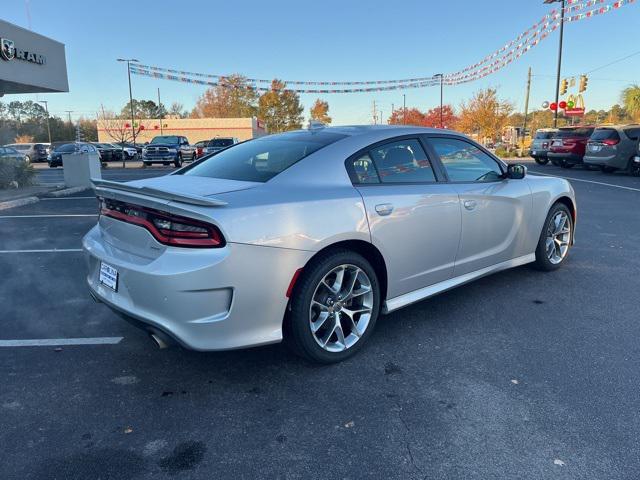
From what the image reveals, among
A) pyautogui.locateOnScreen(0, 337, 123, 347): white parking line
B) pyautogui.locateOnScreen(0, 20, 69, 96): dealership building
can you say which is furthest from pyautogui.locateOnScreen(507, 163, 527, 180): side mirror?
pyautogui.locateOnScreen(0, 20, 69, 96): dealership building

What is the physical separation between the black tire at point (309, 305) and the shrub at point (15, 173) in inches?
548

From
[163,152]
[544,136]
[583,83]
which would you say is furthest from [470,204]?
[583,83]

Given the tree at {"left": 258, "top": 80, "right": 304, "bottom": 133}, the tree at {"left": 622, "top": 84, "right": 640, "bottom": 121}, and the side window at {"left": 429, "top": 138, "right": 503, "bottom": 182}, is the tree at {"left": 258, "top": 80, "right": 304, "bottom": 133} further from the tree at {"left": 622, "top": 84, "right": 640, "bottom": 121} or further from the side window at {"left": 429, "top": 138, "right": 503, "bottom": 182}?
the side window at {"left": 429, "top": 138, "right": 503, "bottom": 182}

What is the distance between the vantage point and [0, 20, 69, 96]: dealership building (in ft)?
44.7

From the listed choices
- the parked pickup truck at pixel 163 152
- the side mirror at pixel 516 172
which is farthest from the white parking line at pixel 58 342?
the parked pickup truck at pixel 163 152

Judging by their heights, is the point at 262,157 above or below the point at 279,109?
below

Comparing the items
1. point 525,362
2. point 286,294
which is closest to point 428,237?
point 525,362

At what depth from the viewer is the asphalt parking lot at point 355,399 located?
2342 millimetres

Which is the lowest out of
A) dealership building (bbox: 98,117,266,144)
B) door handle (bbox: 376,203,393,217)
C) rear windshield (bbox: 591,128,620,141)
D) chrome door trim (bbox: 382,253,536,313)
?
chrome door trim (bbox: 382,253,536,313)

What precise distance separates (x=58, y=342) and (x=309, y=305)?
204cm

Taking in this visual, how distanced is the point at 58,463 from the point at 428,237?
268 cm

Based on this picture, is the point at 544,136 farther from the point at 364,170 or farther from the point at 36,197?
the point at 364,170

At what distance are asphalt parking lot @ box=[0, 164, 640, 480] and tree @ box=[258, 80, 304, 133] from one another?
2537 inches

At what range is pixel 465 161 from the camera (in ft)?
14.2
